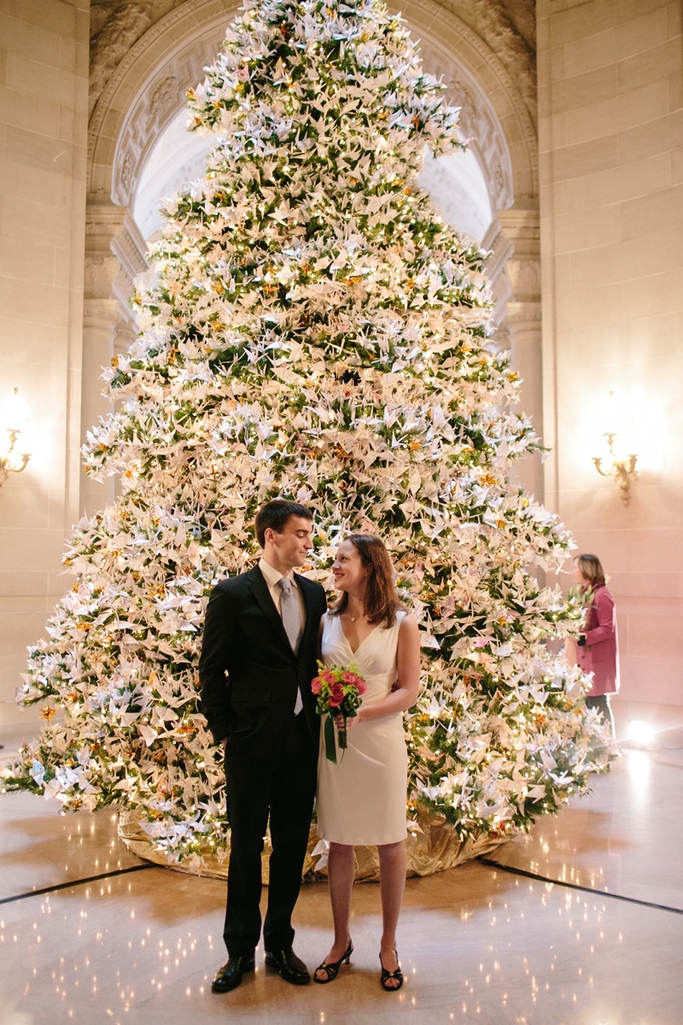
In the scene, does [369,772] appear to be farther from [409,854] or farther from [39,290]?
[39,290]

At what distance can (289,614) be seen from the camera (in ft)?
9.27

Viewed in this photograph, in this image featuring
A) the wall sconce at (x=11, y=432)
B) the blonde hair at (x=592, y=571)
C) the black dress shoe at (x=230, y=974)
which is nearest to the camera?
the black dress shoe at (x=230, y=974)

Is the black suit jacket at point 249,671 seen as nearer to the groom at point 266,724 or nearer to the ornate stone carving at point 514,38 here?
the groom at point 266,724

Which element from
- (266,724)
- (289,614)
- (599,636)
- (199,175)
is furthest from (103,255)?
(266,724)

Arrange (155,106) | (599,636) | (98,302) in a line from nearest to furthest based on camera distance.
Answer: (599,636)
(98,302)
(155,106)

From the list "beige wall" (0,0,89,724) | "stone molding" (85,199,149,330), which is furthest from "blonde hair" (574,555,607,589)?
"stone molding" (85,199,149,330)

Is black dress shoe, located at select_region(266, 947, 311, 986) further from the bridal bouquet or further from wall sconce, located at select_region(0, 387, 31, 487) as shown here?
wall sconce, located at select_region(0, 387, 31, 487)

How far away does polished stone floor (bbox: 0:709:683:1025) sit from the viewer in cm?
255

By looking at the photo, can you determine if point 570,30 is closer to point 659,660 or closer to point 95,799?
point 659,660

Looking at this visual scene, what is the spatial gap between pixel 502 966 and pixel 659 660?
5268 mm

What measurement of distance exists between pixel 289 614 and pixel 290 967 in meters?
1.15

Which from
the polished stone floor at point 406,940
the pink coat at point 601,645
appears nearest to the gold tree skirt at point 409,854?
the polished stone floor at point 406,940

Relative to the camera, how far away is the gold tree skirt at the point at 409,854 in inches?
144

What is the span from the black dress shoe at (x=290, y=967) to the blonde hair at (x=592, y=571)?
361cm
